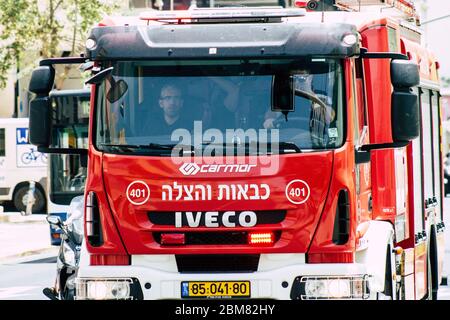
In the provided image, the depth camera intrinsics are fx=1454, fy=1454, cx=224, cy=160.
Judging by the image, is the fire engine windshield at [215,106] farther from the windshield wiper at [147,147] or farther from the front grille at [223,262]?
the front grille at [223,262]

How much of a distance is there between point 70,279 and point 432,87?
5.22 metres

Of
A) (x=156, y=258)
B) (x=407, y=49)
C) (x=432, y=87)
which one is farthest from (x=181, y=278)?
(x=432, y=87)

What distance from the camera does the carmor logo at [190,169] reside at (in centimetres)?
1074

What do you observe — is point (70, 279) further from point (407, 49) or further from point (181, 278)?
point (407, 49)

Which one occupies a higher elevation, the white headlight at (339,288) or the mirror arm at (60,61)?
the mirror arm at (60,61)

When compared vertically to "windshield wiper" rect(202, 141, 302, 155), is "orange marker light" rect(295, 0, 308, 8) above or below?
above

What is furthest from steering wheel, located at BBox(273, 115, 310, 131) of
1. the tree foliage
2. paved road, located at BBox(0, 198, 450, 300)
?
the tree foliage

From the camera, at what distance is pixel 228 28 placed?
1105 centimetres

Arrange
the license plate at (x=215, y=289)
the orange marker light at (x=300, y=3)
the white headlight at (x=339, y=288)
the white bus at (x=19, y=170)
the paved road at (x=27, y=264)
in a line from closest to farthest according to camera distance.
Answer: the white headlight at (x=339, y=288) < the license plate at (x=215, y=289) < the orange marker light at (x=300, y=3) < the paved road at (x=27, y=264) < the white bus at (x=19, y=170)

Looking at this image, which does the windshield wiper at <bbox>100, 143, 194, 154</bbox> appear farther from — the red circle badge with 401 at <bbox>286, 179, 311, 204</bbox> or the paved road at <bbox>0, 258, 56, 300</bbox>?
the paved road at <bbox>0, 258, 56, 300</bbox>

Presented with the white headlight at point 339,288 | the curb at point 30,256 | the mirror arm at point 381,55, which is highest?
the mirror arm at point 381,55

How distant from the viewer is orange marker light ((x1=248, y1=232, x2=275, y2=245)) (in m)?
10.8

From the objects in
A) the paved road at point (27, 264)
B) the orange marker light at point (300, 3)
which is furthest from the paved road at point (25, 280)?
the orange marker light at point (300, 3)
